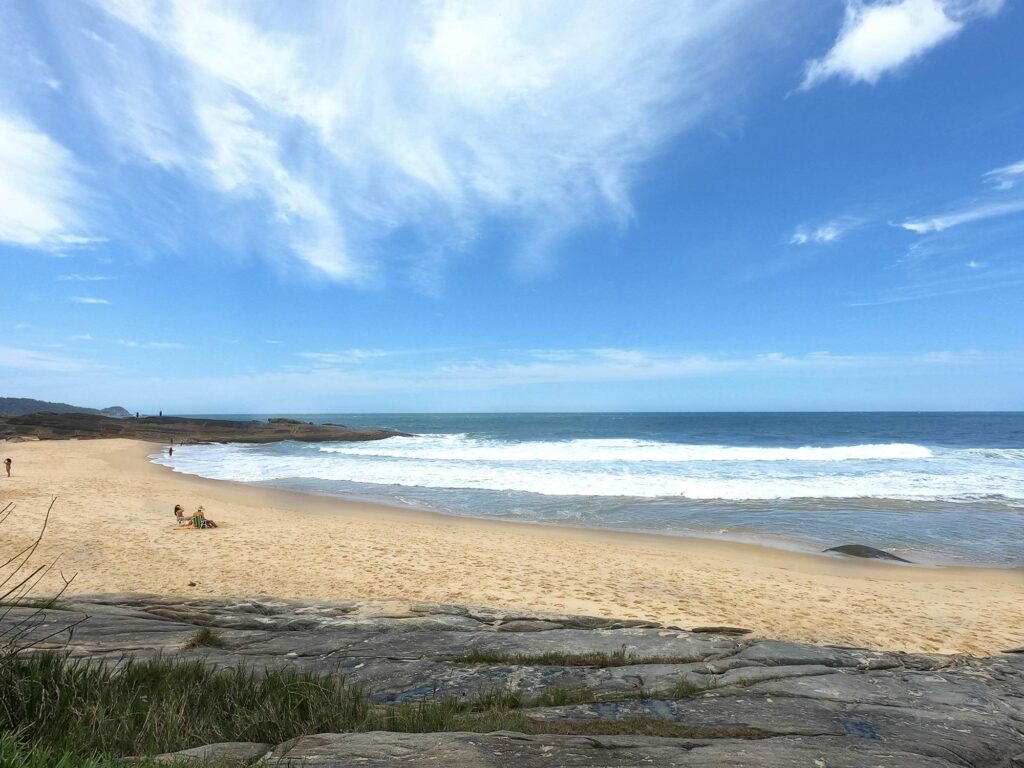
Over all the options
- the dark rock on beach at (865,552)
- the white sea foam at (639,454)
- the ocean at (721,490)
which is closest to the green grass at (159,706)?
the ocean at (721,490)

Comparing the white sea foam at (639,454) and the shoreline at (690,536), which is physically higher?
the white sea foam at (639,454)

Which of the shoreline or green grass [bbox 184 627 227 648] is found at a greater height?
green grass [bbox 184 627 227 648]

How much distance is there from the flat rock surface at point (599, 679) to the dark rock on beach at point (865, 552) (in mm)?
8076

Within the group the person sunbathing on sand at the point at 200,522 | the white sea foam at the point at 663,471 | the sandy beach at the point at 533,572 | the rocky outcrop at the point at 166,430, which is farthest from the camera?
the rocky outcrop at the point at 166,430

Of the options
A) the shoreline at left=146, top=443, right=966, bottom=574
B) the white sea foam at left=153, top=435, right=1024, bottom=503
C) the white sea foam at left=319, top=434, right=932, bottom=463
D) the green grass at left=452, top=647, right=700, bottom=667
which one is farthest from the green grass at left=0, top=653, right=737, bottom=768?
the white sea foam at left=319, top=434, right=932, bottom=463

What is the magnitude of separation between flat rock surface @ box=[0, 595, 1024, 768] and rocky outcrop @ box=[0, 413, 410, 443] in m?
50.5

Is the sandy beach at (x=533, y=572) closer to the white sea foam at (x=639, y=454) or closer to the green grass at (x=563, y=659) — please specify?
the green grass at (x=563, y=659)

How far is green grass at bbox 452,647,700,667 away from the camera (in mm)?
5359

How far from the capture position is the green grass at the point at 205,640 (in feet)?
18.0

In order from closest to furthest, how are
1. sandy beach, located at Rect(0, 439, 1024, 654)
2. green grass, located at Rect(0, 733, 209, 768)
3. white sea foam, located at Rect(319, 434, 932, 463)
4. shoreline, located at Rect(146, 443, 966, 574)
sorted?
green grass, located at Rect(0, 733, 209, 768)
sandy beach, located at Rect(0, 439, 1024, 654)
shoreline, located at Rect(146, 443, 966, 574)
white sea foam, located at Rect(319, 434, 932, 463)

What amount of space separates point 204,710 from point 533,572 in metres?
8.23

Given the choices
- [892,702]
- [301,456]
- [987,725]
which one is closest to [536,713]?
[892,702]

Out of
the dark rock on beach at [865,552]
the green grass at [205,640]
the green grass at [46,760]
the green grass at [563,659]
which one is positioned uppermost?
the green grass at [46,760]

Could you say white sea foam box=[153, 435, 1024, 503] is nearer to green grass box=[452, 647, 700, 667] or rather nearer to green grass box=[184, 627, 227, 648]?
green grass box=[452, 647, 700, 667]
